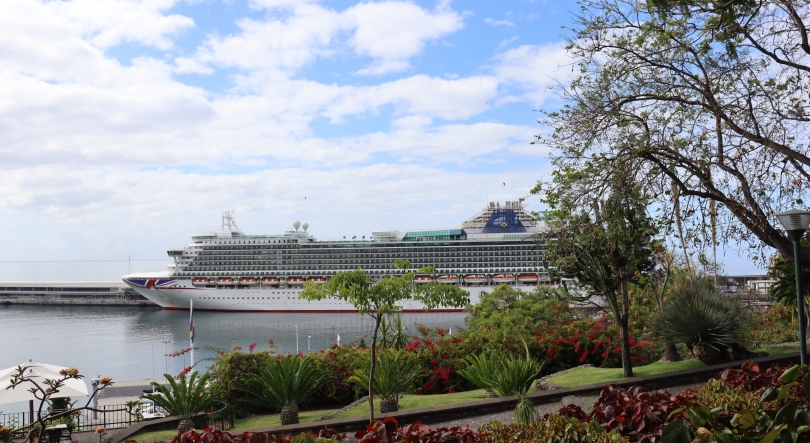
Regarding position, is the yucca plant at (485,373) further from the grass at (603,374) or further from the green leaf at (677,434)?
the green leaf at (677,434)

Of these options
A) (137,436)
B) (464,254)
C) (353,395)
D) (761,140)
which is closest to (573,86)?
(761,140)

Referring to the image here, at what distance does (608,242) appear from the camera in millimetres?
8406

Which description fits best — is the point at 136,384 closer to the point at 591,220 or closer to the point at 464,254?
the point at 591,220

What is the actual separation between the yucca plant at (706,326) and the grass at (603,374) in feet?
1.00

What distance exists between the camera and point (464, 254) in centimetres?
4806

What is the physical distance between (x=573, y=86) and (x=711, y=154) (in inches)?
74.9

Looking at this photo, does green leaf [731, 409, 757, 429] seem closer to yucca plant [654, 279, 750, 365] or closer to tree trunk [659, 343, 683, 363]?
yucca plant [654, 279, 750, 365]

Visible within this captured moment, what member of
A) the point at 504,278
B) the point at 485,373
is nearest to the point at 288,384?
the point at 485,373

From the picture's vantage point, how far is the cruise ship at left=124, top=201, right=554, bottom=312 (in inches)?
1870

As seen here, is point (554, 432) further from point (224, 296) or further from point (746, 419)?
point (224, 296)

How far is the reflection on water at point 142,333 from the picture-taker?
26.8 meters

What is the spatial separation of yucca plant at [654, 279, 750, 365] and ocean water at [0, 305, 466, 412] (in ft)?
38.8

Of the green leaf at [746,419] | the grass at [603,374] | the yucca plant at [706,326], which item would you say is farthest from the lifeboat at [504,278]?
the green leaf at [746,419]

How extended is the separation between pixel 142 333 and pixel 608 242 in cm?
3334
